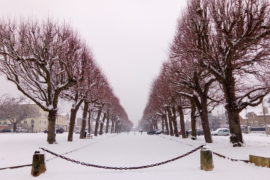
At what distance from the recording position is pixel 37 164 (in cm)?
914

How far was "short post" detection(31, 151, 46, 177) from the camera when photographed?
9039mm

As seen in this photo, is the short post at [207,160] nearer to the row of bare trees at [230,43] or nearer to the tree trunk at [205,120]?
the row of bare trees at [230,43]

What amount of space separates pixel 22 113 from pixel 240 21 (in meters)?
80.5

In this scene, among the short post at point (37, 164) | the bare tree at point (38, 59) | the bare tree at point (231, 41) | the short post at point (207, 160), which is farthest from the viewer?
the bare tree at point (38, 59)

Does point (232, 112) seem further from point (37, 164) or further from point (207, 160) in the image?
point (37, 164)

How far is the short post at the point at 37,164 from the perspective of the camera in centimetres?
904

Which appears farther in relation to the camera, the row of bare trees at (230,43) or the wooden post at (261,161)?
A: the row of bare trees at (230,43)

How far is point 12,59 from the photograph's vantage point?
83.4 feet

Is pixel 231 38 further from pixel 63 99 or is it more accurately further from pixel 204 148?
pixel 63 99

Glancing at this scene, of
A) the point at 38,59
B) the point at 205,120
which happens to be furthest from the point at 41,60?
the point at 205,120

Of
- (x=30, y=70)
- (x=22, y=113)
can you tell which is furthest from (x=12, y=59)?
(x=22, y=113)

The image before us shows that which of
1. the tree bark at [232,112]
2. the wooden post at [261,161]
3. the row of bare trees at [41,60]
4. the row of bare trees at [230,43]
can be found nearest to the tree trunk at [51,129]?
the row of bare trees at [41,60]

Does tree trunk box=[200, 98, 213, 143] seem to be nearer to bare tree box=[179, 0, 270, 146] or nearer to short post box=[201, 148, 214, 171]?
bare tree box=[179, 0, 270, 146]

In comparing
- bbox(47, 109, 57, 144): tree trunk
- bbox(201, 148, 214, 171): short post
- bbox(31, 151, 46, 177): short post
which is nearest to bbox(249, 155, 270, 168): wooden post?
bbox(201, 148, 214, 171): short post
